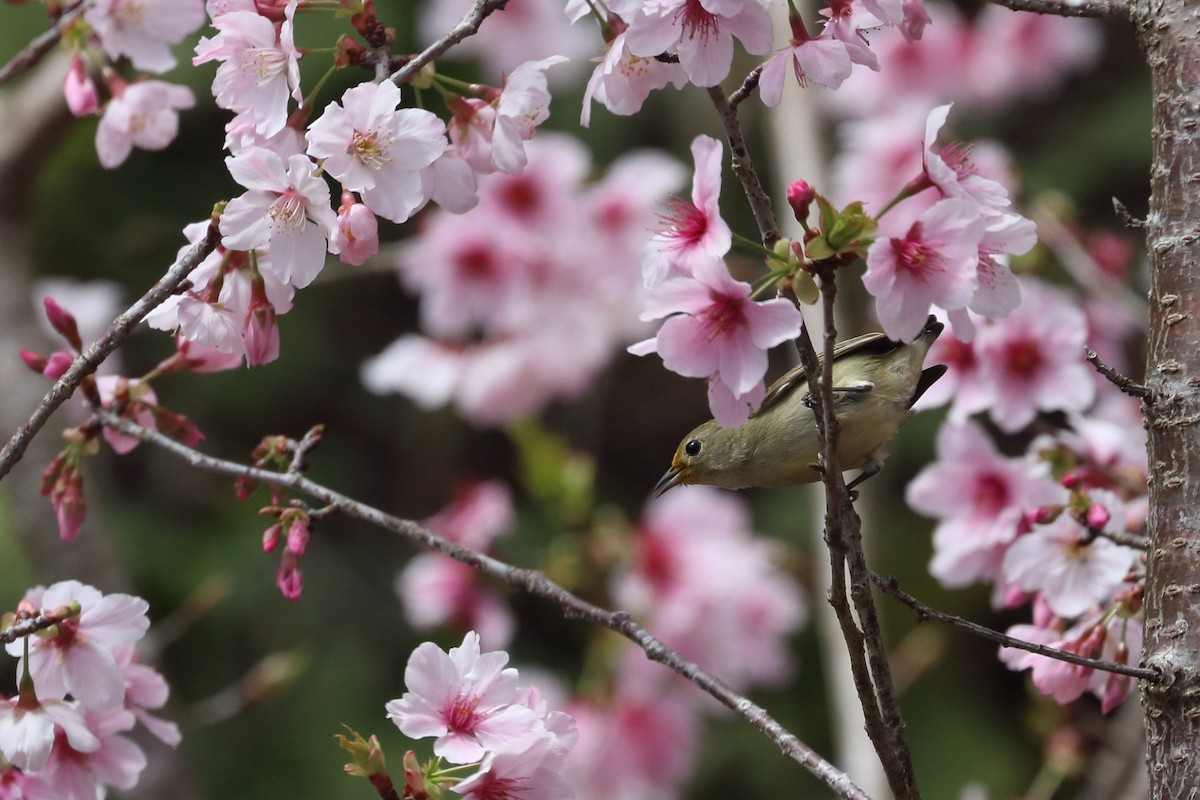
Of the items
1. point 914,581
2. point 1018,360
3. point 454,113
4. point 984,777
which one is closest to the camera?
point 454,113

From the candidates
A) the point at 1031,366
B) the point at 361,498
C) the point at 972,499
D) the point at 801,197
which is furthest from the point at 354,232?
the point at 361,498

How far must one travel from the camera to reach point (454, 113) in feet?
4.71

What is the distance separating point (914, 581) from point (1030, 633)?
3025 millimetres

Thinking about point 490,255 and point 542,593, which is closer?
point 542,593

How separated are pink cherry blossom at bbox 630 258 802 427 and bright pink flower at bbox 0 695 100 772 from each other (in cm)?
70

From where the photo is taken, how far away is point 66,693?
1.37m

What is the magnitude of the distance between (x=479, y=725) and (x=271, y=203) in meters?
0.56

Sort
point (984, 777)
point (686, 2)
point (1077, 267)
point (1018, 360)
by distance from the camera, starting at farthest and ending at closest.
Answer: point (984, 777)
point (1077, 267)
point (1018, 360)
point (686, 2)

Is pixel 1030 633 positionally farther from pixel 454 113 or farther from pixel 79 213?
pixel 79 213

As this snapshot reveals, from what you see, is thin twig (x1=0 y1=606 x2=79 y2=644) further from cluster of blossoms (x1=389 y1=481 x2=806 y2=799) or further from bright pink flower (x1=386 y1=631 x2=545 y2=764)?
cluster of blossoms (x1=389 y1=481 x2=806 y2=799)

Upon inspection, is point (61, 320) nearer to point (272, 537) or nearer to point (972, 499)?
point (272, 537)

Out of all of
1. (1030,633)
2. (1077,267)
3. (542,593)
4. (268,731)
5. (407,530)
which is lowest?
(268,731)

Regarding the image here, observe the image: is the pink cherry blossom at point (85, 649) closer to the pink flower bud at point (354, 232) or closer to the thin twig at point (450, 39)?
the pink flower bud at point (354, 232)

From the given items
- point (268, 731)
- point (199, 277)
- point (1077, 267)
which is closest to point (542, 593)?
point (199, 277)
